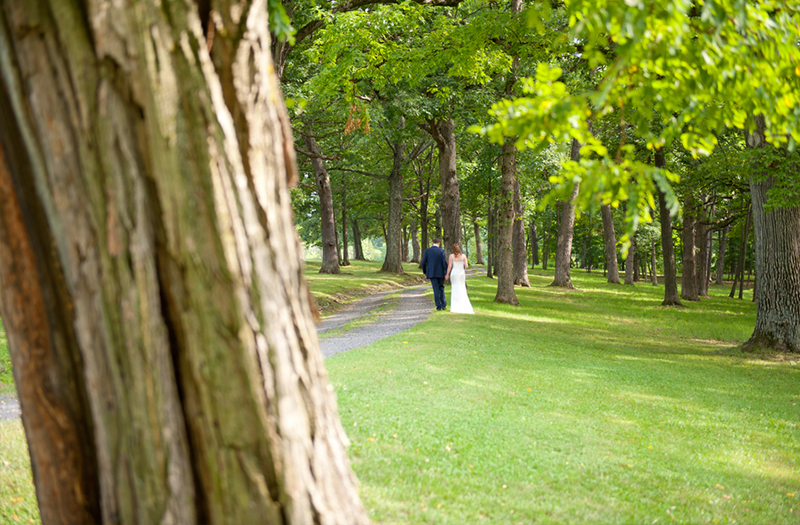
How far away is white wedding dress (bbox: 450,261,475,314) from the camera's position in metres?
16.5

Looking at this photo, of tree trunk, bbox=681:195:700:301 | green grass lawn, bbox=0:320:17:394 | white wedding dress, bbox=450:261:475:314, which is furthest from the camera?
tree trunk, bbox=681:195:700:301

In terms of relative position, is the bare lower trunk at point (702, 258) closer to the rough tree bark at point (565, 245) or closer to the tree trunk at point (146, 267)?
the rough tree bark at point (565, 245)

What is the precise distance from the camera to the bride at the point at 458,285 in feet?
54.1

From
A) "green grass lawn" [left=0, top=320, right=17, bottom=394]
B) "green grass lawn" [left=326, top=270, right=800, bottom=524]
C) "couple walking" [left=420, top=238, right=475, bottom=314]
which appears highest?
"couple walking" [left=420, top=238, right=475, bottom=314]

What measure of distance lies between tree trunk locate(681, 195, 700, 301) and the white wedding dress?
13928 mm

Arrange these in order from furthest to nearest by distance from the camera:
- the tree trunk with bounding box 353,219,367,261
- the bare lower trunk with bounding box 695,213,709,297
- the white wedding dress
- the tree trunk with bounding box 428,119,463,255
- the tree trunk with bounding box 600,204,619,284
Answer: the tree trunk with bounding box 353,219,367,261 → the tree trunk with bounding box 600,204,619,284 → the bare lower trunk with bounding box 695,213,709,297 → the tree trunk with bounding box 428,119,463,255 → the white wedding dress

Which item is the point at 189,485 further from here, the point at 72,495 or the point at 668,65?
the point at 668,65

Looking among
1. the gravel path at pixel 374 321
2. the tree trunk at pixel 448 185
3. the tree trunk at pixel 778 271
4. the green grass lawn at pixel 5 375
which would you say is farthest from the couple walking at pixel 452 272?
the green grass lawn at pixel 5 375

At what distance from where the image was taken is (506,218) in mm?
18969

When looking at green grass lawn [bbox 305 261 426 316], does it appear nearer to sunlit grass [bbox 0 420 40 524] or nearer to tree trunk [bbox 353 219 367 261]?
sunlit grass [bbox 0 420 40 524]

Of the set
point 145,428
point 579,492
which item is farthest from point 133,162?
point 579,492

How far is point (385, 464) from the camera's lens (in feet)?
16.8

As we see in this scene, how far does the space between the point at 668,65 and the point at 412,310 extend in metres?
14.5

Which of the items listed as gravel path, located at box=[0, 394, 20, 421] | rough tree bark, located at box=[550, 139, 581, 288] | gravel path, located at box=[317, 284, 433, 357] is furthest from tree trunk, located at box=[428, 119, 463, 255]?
gravel path, located at box=[0, 394, 20, 421]
